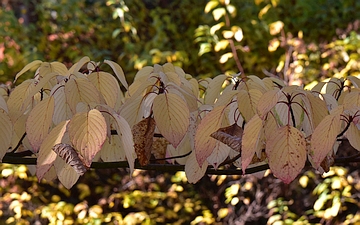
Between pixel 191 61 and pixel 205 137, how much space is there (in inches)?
142

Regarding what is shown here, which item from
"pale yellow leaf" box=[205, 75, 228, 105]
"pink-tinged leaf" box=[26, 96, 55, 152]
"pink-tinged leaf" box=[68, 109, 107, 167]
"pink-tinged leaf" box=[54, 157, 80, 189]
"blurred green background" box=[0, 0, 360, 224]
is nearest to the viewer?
"pink-tinged leaf" box=[68, 109, 107, 167]

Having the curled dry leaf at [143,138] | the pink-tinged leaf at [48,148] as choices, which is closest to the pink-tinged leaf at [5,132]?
the pink-tinged leaf at [48,148]

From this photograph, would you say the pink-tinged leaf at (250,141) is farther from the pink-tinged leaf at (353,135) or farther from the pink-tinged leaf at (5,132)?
the pink-tinged leaf at (5,132)

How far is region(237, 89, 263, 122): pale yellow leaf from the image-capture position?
109 centimetres

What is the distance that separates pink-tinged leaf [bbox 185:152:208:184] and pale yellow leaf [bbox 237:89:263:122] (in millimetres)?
157

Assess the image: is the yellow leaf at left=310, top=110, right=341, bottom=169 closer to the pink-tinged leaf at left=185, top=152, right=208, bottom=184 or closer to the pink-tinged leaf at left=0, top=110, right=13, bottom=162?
the pink-tinged leaf at left=185, top=152, right=208, bottom=184

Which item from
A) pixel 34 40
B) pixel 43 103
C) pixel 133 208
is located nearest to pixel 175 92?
pixel 43 103

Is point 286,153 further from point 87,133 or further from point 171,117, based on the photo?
point 87,133

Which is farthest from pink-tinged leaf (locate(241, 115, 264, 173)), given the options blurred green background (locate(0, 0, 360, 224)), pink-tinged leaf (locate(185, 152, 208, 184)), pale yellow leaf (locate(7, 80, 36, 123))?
blurred green background (locate(0, 0, 360, 224))

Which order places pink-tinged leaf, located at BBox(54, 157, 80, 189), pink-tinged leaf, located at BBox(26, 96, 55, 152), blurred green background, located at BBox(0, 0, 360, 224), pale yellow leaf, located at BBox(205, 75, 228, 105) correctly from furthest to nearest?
1. blurred green background, located at BBox(0, 0, 360, 224)
2. pale yellow leaf, located at BBox(205, 75, 228, 105)
3. pink-tinged leaf, located at BBox(54, 157, 80, 189)
4. pink-tinged leaf, located at BBox(26, 96, 55, 152)

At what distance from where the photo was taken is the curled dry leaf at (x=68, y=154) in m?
0.95

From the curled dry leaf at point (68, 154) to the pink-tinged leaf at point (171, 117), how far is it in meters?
0.16

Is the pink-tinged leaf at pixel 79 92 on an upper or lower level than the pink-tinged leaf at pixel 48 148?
upper

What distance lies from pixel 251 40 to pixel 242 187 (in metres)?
1.30
